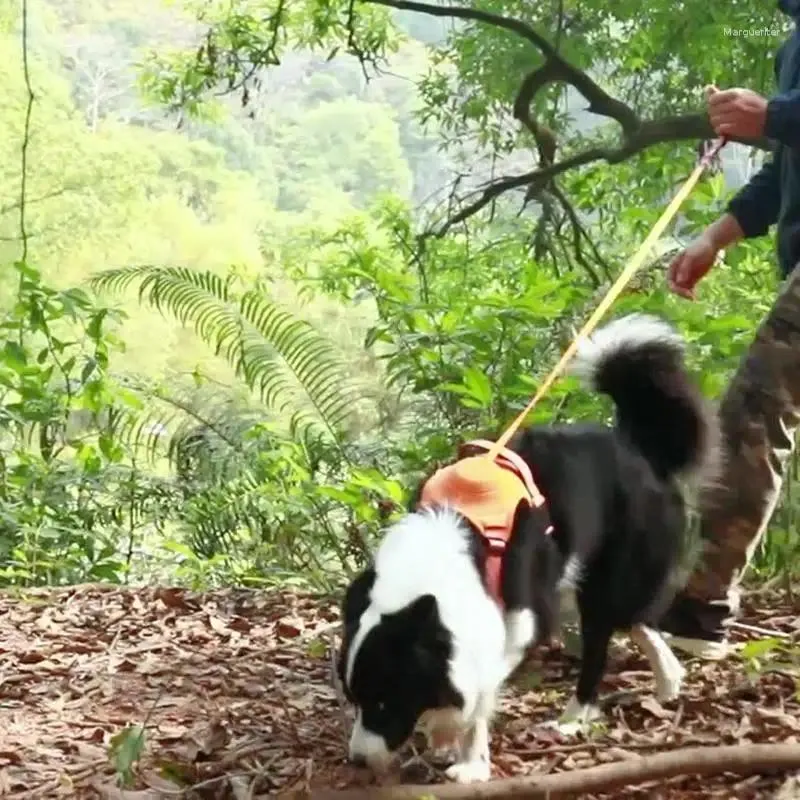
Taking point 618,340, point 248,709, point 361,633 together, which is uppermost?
point 618,340

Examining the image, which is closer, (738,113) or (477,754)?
(477,754)

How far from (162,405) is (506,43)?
95.1 inches

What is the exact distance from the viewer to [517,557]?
100 inches

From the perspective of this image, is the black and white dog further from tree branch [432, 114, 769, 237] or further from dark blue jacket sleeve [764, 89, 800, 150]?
tree branch [432, 114, 769, 237]

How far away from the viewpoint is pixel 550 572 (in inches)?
105

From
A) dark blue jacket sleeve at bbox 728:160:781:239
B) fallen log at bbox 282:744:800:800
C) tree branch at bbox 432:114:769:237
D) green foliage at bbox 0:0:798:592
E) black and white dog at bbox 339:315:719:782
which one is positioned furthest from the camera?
tree branch at bbox 432:114:769:237

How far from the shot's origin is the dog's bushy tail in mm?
2848

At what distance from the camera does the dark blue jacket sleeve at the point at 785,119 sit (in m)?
2.69

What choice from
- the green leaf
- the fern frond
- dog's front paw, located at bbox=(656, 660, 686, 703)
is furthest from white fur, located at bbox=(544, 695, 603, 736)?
the fern frond

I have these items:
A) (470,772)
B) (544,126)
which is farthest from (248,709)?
(544,126)

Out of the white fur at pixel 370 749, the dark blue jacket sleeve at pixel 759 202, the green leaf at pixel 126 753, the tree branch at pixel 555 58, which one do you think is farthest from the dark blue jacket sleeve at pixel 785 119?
the tree branch at pixel 555 58

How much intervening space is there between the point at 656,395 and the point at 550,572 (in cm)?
51

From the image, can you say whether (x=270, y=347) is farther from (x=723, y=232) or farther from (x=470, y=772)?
(x=470, y=772)

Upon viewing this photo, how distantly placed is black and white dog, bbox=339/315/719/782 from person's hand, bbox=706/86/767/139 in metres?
0.46
